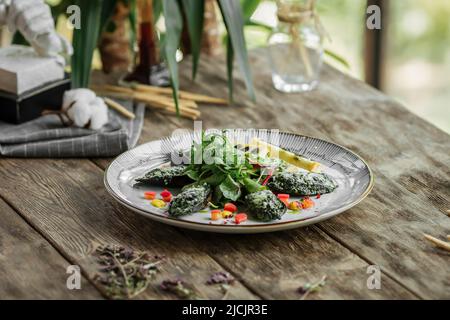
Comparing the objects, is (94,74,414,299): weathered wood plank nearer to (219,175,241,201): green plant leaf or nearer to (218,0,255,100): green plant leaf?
(219,175,241,201): green plant leaf

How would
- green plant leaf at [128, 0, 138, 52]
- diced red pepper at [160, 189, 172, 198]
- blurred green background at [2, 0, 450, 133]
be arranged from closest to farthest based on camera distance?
diced red pepper at [160, 189, 172, 198] < green plant leaf at [128, 0, 138, 52] < blurred green background at [2, 0, 450, 133]

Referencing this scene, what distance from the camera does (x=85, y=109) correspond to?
5.73ft

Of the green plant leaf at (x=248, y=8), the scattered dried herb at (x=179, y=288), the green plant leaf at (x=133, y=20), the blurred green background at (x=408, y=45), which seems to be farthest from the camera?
the blurred green background at (x=408, y=45)

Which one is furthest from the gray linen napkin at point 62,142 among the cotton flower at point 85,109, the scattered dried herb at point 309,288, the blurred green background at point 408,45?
the blurred green background at point 408,45

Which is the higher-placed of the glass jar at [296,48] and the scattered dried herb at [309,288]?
the glass jar at [296,48]

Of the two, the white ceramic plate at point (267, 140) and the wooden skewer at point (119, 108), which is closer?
the white ceramic plate at point (267, 140)

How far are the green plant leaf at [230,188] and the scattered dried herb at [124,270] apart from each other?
0.53 ft

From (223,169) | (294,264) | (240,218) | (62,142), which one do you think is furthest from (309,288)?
(62,142)

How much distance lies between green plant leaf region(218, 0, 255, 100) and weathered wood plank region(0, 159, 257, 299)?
457 millimetres

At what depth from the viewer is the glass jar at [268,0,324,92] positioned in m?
1.99

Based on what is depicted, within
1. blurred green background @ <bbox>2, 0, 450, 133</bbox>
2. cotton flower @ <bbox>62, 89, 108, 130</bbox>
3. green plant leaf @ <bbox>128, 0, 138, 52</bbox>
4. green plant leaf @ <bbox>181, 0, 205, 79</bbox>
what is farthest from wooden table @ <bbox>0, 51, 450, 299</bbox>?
blurred green background @ <bbox>2, 0, 450, 133</bbox>

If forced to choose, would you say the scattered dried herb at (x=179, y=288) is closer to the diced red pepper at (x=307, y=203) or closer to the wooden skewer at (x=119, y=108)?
the diced red pepper at (x=307, y=203)

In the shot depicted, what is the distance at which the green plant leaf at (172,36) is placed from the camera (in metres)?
1.82
